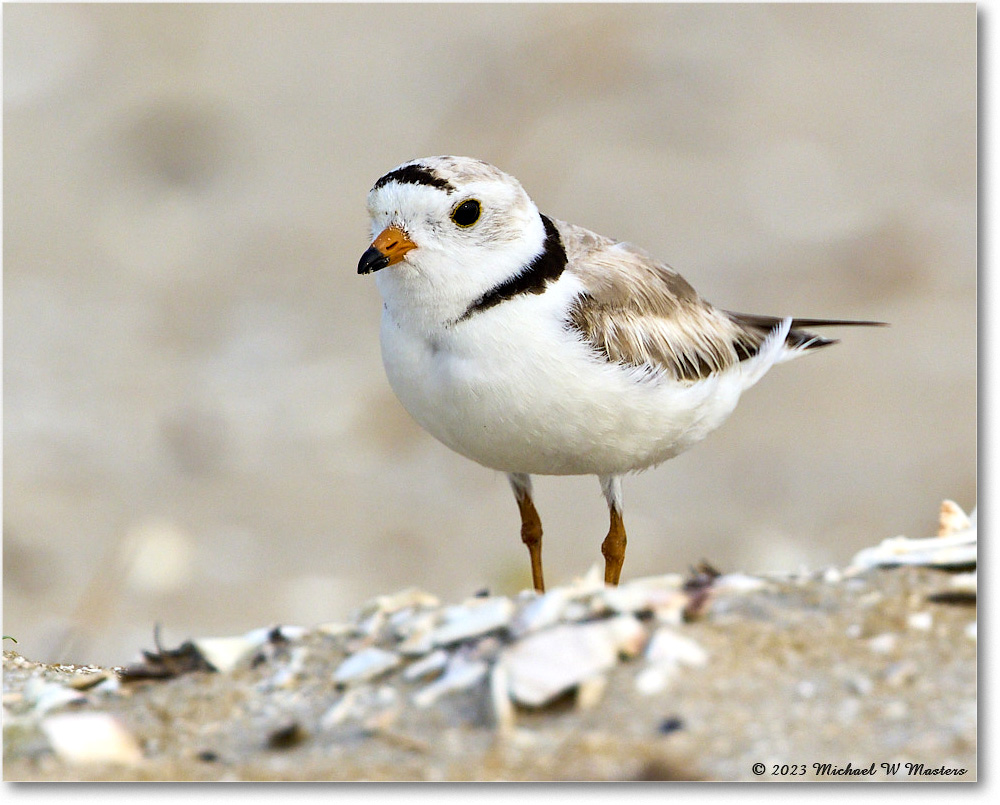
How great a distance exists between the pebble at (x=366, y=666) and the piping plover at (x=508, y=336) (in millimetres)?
907

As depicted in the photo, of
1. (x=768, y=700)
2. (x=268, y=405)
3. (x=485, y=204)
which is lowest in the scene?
(x=768, y=700)

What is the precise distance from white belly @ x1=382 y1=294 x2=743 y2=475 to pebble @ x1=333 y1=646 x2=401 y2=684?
907mm

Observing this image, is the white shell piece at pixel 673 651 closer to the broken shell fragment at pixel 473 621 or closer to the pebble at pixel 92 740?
the broken shell fragment at pixel 473 621

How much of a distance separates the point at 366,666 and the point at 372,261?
1203 mm

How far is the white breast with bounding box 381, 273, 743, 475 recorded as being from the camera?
3857mm

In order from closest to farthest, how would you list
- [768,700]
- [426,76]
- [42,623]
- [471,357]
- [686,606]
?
1. [768,700]
2. [686,606]
3. [471,357]
4. [42,623]
5. [426,76]

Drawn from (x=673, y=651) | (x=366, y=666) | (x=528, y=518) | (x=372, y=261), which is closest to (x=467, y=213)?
(x=372, y=261)

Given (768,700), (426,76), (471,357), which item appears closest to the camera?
(768,700)

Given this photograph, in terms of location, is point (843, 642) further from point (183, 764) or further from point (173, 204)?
point (173, 204)

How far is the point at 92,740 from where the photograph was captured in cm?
309

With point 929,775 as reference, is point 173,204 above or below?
above

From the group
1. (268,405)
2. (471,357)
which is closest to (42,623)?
(268,405)

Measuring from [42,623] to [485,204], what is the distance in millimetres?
4106

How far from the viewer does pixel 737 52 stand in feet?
23.9
